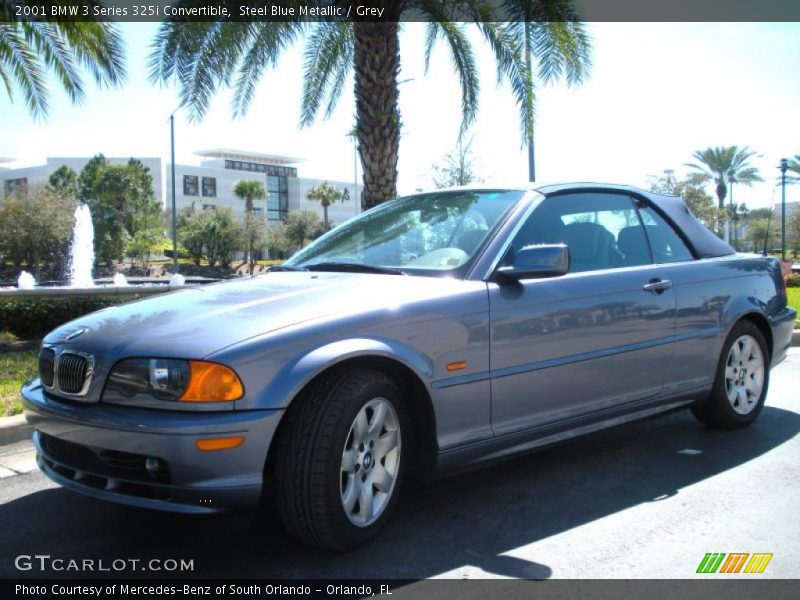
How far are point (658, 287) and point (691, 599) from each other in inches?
79.7

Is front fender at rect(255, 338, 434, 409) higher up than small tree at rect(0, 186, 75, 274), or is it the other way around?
small tree at rect(0, 186, 75, 274)

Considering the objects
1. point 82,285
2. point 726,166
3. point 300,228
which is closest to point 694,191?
point 726,166

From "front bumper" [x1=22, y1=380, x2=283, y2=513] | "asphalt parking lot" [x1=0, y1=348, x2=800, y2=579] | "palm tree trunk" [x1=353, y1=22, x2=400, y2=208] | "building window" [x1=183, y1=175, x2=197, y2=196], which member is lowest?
"asphalt parking lot" [x1=0, y1=348, x2=800, y2=579]

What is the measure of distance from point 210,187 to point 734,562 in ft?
353

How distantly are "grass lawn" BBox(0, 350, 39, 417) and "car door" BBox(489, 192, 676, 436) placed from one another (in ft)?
12.0

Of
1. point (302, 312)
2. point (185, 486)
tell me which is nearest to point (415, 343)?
point (302, 312)

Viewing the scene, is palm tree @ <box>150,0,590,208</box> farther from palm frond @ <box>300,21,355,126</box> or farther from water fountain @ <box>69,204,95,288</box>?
water fountain @ <box>69,204,95,288</box>

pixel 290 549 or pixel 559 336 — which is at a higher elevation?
pixel 559 336

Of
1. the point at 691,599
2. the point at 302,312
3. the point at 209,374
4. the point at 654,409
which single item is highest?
the point at 302,312

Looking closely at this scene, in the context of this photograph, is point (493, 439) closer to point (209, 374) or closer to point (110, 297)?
point (209, 374)

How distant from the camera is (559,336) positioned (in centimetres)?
379

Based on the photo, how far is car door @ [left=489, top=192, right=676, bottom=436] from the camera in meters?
3.62

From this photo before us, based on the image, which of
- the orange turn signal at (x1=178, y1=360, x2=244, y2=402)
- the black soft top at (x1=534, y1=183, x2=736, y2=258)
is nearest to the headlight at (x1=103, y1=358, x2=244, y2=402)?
the orange turn signal at (x1=178, y1=360, x2=244, y2=402)

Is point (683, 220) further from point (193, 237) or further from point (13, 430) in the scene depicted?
point (193, 237)
